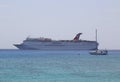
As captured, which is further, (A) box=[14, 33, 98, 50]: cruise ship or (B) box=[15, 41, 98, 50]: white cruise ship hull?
(B) box=[15, 41, 98, 50]: white cruise ship hull

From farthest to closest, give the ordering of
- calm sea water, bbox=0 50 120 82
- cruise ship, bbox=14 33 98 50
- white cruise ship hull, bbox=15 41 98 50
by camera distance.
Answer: white cruise ship hull, bbox=15 41 98 50 → cruise ship, bbox=14 33 98 50 → calm sea water, bbox=0 50 120 82

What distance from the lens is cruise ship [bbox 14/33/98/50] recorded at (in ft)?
476

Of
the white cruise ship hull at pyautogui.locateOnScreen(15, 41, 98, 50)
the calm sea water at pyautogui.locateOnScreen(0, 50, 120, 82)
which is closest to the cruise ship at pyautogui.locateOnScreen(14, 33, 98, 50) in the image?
the white cruise ship hull at pyautogui.locateOnScreen(15, 41, 98, 50)

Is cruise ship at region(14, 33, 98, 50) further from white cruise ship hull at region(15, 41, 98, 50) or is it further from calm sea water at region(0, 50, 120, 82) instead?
calm sea water at region(0, 50, 120, 82)

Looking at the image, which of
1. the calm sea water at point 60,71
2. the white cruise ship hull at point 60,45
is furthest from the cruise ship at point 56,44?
the calm sea water at point 60,71

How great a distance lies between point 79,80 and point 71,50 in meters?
116


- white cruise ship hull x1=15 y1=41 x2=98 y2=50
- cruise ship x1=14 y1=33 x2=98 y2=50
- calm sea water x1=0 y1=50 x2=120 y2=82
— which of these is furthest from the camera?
white cruise ship hull x1=15 y1=41 x2=98 y2=50

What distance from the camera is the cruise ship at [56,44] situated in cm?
14500

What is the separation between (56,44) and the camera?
14512cm

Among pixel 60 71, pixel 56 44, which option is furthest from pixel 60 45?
pixel 60 71

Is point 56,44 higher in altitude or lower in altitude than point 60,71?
higher

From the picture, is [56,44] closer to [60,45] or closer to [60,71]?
[60,45]

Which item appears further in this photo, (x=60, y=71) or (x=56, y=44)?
(x=56, y=44)

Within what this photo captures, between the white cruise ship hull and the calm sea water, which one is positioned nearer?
the calm sea water
